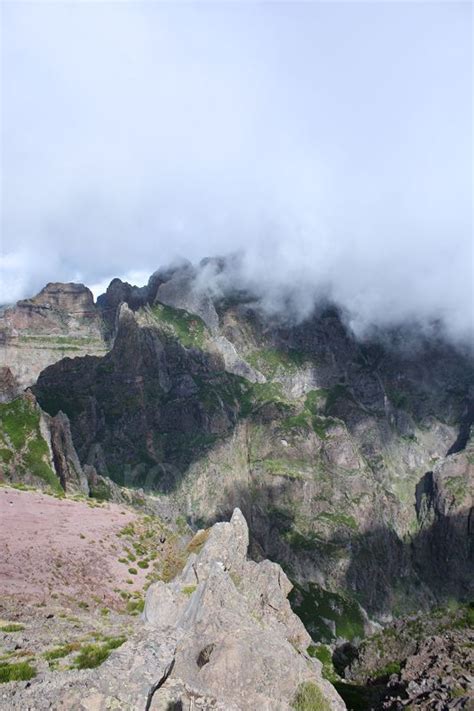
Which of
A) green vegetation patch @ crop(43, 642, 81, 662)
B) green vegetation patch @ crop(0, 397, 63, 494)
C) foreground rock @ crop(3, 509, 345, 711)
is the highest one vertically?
green vegetation patch @ crop(0, 397, 63, 494)

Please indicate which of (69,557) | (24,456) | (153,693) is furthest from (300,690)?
(24,456)

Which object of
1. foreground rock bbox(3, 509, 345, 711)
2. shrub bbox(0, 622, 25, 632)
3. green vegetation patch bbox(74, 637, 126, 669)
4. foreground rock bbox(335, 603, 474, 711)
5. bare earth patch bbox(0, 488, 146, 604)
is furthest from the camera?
foreground rock bbox(335, 603, 474, 711)

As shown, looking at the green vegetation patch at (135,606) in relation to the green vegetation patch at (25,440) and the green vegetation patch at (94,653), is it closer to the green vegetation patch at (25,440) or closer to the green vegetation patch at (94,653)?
the green vegetation patch at (94,653)

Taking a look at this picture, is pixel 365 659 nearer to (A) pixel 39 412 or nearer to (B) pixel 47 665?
(B) pixel 47 665

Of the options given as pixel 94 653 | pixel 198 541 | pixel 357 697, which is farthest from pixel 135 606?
pixel 357 697

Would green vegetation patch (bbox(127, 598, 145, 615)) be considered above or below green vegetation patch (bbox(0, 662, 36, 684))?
above

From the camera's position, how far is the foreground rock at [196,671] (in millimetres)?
13570

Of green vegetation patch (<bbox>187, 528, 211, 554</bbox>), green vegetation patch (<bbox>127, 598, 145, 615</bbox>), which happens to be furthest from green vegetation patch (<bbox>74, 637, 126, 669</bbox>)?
green vegetation patch (<bbox>187, 528, 211, 554</bbox>)

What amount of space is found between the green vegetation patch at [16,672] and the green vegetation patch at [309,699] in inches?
341

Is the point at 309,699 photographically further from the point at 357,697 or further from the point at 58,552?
the point at 357,697

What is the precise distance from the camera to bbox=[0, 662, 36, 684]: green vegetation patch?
51.1ft

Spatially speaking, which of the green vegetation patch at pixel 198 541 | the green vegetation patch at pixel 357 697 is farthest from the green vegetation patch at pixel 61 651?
the green vegetation patch at pixel 357 697

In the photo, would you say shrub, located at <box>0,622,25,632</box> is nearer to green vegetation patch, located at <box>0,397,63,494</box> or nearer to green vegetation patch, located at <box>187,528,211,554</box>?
green vegetation patch, located at <box>187,528,211,554</box>

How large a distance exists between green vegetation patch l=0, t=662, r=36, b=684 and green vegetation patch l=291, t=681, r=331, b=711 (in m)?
8.65
